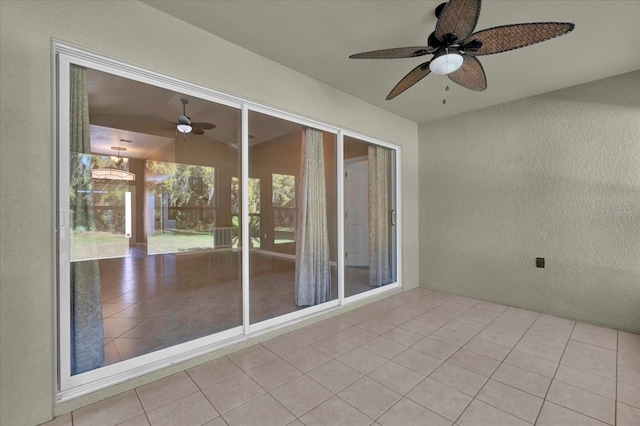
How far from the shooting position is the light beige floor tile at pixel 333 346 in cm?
246

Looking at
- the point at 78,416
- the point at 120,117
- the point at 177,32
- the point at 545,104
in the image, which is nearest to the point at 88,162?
the point at 120,117

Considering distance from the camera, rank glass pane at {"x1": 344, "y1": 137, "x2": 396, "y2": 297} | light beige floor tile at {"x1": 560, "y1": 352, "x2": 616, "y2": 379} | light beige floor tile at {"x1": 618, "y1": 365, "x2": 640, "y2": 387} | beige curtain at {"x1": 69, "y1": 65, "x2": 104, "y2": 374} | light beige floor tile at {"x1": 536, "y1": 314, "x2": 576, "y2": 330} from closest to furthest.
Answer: beige curtain at {"x1": 69, "y1": 65, "x2": 104, "y2": 374} < light beige floor tile at {"x1": 618, "y1": 365, "x2": 640, "y2": 387} < light beige floor tile at {"x1": 560, "y1": 352, "x2": 616, "y2": 379} < light beige floor tile at {"x1": 536, "y1": 314, "x2": 576, "y2": 330} < glass pane at {"x1": 344, "y1": 137, "x2": 396, "y2": 297}

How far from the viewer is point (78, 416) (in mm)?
1664

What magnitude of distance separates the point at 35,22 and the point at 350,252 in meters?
3.71

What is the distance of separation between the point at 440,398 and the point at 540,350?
1376 mm

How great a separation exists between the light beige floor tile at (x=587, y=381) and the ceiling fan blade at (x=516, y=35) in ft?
7.71

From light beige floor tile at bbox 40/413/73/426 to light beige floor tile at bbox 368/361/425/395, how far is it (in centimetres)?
193

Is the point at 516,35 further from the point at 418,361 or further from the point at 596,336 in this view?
the point at 596,336

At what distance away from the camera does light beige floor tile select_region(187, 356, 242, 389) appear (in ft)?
6.70

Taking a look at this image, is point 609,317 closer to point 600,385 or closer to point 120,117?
point 600,385

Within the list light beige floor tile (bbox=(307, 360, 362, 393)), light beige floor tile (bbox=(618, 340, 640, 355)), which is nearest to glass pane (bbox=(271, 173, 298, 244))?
light beige floor tile (bbox=(307, 360, 362, 393))

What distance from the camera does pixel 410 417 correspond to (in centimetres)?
167

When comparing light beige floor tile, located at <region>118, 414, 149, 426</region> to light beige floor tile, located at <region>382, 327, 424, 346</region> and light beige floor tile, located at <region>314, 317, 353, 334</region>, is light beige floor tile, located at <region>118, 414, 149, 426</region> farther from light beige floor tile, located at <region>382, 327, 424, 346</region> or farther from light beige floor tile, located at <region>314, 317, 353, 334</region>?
light beige floor tile, located at <region>382, 327, 424, 346</region>

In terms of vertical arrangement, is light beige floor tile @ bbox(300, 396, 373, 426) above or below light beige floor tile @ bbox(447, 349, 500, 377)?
above
